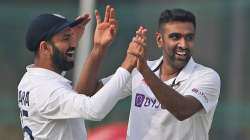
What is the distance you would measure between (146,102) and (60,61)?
28.5 inches

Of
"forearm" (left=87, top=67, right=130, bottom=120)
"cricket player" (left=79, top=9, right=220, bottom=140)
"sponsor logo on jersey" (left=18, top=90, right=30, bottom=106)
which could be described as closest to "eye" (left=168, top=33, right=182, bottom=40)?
"cricket player" (left=79, top=9, right=220, bottom=140)

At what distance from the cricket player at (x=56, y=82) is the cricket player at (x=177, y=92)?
0.33 meters

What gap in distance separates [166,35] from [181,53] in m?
0.20

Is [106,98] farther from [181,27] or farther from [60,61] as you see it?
[181,27]

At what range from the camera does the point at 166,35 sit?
29.8 ft

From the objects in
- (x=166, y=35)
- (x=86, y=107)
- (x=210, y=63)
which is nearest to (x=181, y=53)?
(x=166, y=35)

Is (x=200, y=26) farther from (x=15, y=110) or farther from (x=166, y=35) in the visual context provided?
(x=166, y=35)

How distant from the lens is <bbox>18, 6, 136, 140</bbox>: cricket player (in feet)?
27.9

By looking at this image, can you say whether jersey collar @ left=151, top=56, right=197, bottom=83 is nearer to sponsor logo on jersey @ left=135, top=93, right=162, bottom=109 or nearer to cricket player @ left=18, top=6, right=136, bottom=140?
sponsor logo on jersey @ left=135, top=93, right=162, bottom=109

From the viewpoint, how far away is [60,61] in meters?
8.84

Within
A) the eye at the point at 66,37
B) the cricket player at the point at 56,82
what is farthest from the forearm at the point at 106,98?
the eye at the point at 66,37

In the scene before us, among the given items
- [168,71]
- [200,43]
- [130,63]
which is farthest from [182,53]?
[200,43]

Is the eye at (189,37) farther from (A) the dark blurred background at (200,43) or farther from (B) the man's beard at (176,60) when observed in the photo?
(A) the dark blurred background at (200,43)

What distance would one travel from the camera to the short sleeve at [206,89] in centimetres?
893
